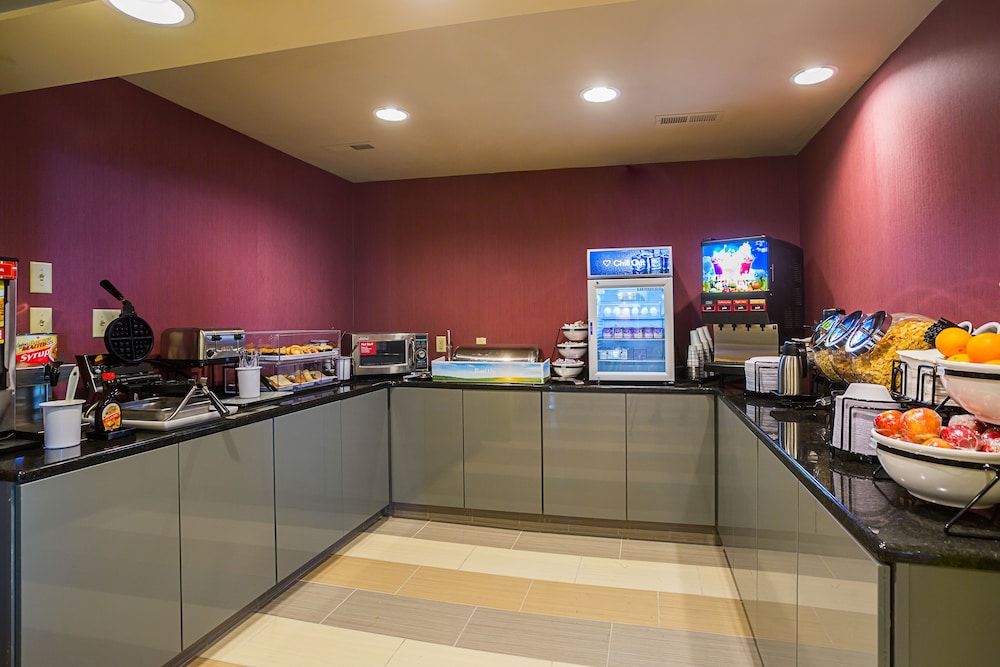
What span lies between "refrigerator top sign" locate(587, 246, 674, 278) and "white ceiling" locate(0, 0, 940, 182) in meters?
0.71

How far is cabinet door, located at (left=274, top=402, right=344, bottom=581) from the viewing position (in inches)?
101

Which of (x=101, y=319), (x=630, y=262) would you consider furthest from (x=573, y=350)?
(x=101, y=319)

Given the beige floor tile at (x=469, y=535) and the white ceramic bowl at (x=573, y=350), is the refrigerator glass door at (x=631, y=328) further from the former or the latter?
the beige floor tile at (x=469, y=535)

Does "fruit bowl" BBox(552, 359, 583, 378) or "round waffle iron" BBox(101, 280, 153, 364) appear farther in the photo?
"fruit bowl" BBox(552, 359, 583, 378)

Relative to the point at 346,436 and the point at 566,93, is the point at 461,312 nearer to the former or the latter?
the point at 346,436

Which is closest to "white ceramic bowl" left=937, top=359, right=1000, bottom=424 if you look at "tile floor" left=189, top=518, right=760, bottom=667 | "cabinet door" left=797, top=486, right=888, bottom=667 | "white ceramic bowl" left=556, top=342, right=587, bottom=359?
"cabinet door" left=797, top=486, right=888, bottom=667

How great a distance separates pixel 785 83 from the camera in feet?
8.61

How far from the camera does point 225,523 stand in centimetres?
220

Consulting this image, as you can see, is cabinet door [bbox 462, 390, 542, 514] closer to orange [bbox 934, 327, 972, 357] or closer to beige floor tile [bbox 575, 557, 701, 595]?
beige floor tile [bbox 575, 557, 701, 595]

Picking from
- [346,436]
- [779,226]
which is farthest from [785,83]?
[346,436]

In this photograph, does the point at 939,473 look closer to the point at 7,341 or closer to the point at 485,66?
the point at 485,66

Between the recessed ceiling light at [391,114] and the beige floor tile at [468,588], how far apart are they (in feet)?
8.34

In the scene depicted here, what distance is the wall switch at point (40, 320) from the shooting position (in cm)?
212

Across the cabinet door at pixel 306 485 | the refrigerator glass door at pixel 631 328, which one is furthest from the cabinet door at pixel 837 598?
the cabinet door at pixel 306 485
